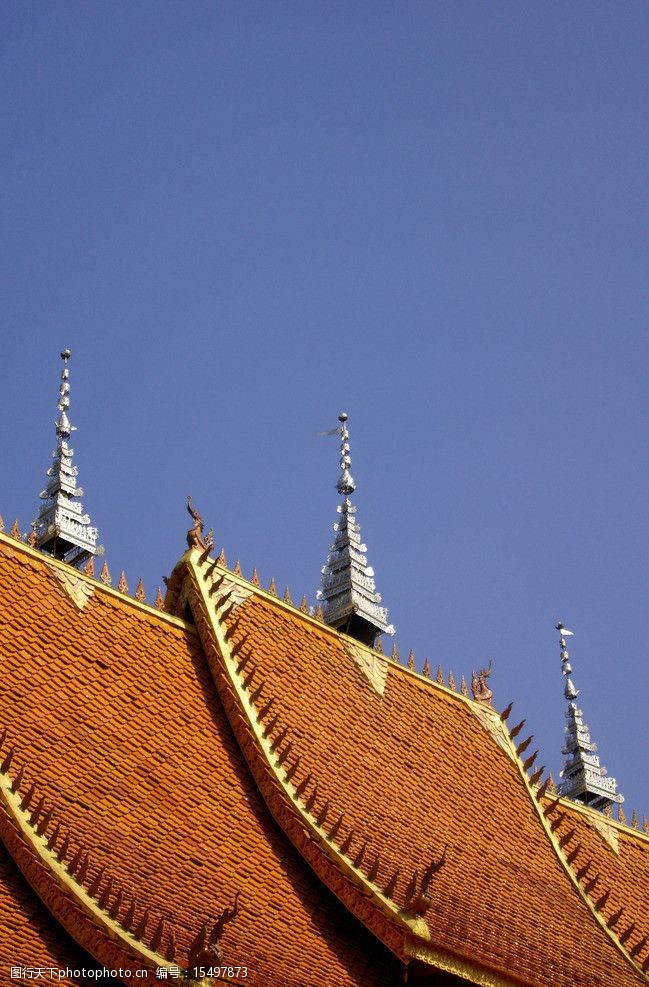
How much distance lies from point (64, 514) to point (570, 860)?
7980 millimetres

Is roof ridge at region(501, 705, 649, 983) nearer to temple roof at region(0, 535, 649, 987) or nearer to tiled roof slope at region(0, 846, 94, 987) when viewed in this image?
temple roof at region(0, 535, 649, 987)

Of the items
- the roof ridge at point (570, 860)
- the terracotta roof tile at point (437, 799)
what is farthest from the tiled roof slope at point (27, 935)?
the roof ridge at point (570, 860)

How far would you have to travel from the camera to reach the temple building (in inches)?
445

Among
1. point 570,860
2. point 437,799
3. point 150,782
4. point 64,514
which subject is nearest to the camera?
point 150,782

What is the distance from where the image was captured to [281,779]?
13.7 m

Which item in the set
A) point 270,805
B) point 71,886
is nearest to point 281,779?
point 270,805

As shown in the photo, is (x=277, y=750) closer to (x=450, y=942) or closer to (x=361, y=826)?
(x=361, y=826)

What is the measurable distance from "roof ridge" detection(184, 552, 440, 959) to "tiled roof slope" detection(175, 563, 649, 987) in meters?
0.02

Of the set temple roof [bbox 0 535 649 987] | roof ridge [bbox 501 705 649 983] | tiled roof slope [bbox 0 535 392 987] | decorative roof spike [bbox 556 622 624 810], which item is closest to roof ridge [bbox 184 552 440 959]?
temple roof [bbox 0 535 649 987]

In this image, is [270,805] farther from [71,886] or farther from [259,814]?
[71,886]

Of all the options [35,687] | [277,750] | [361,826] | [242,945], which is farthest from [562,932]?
[35,687]

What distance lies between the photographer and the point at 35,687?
13195 mm

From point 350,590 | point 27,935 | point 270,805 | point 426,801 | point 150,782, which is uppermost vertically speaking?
point 350,590

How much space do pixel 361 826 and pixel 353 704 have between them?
208 centimetres
